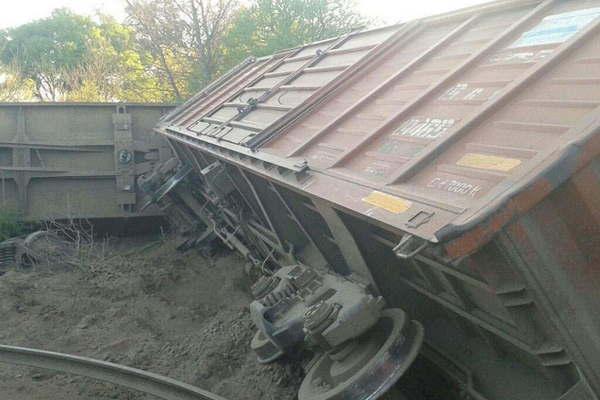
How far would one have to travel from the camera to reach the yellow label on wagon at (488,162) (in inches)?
102

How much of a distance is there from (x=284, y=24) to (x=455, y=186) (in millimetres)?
18937

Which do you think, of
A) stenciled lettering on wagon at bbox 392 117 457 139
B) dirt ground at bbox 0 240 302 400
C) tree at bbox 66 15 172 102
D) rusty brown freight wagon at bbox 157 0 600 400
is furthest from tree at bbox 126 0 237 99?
stenciled lettering on wagon at bbox 392 117 457 139

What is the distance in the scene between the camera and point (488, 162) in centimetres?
274

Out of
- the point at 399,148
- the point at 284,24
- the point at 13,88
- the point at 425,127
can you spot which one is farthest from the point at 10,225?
the point at 284,24

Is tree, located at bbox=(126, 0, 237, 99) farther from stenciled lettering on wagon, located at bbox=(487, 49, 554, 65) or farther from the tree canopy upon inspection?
stenciled lettering on wagon, located at bbox=(487, 49, 554, 65)

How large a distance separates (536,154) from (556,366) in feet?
→ 2.68

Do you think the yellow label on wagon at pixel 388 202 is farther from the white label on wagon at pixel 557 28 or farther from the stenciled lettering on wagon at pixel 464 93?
the white label on wagon at pixel 557 28

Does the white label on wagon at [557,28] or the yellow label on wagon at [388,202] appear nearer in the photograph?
the yellow label on wagon at [388,202]

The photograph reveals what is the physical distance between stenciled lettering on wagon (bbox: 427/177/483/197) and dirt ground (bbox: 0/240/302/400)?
2263 mm

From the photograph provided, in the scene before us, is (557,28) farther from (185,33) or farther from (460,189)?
(185,33)

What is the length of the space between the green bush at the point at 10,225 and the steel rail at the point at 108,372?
4259 millimetres

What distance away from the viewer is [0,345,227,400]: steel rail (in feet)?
15.8

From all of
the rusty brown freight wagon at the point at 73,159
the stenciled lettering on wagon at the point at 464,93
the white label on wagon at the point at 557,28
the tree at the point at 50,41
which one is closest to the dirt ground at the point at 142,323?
the rusty brown freight wagon at the point at 73,159

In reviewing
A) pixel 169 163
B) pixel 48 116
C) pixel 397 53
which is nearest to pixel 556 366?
pixel 397 53
